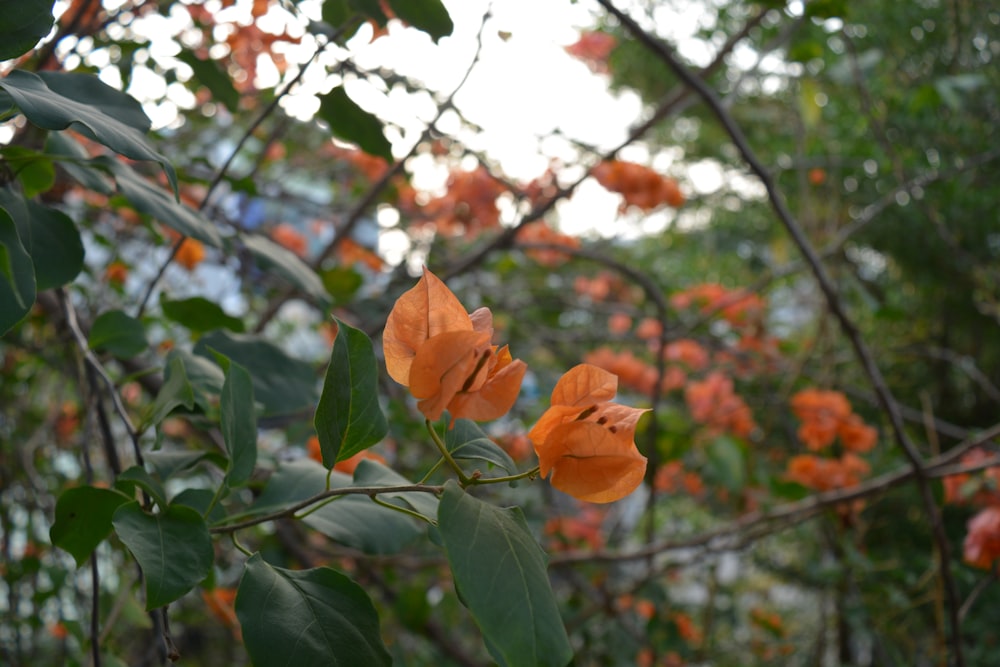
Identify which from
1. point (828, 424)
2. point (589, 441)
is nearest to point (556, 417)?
point (589, 441)

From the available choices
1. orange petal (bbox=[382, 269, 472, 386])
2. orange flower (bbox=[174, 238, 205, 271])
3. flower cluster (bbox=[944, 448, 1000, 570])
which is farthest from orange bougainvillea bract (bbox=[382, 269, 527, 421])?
orange flower (bbox=[174, 238, 205, 271])

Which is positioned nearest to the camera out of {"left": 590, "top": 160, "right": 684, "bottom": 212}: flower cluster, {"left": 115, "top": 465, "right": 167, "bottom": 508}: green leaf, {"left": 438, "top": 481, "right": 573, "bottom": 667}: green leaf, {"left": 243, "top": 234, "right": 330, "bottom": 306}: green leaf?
{"left": 438, "top": 481, "right": 573, "bottom": 667}: green leaf

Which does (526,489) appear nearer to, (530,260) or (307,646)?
(530,260)

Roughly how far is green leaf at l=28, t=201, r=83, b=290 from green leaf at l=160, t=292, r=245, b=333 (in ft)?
0.56

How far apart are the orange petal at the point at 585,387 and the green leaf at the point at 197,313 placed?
0.38 meters

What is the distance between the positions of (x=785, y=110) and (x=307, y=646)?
3.17 m

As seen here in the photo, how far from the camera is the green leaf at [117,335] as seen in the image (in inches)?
22.9

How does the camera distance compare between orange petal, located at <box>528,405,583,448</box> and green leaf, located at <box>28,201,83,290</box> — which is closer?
orange petal, located at <box>528,405,583,448</box>

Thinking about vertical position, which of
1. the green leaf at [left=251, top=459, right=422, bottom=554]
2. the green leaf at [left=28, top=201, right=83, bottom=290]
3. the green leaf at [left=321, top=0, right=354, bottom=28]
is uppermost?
the green leaf at [left=321, top=0, right=354, bottom=28]

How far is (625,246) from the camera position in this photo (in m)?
3.54

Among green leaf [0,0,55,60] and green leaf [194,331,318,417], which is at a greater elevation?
green leaf [0,0,55,60]

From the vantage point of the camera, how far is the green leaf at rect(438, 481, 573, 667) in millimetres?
277

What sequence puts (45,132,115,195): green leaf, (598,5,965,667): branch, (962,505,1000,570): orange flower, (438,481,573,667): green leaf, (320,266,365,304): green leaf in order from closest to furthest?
(438,481,573,667): green leaf
(45,132,115,195): green leaf
(598,5,965,667): branch
(962,505,1000,570): orange flower
(320,266,365,304): green leaf

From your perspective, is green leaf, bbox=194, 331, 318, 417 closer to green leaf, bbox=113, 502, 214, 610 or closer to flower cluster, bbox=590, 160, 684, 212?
green leaf, bbox=113, 502, 214, 610
